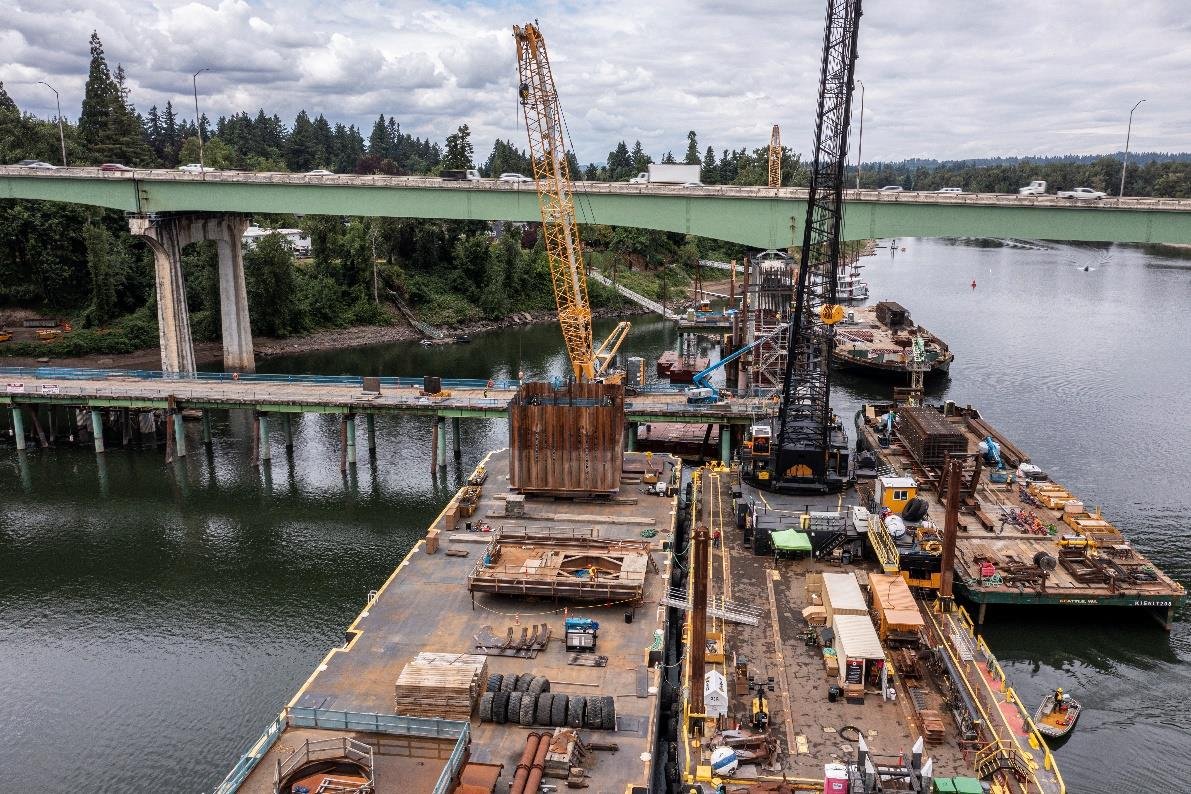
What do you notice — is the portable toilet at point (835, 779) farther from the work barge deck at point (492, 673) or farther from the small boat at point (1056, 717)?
the small boat at point (1056, 717)

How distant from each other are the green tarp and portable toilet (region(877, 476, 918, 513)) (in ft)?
21.9

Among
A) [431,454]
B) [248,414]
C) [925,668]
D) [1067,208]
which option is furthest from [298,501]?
[1067,208]

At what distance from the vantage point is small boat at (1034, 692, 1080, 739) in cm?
3634

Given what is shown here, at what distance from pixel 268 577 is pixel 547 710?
28.8 m

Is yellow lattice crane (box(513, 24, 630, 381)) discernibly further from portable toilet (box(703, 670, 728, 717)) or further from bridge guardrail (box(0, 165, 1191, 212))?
portable toilet (box(703, 670, 728, 717))

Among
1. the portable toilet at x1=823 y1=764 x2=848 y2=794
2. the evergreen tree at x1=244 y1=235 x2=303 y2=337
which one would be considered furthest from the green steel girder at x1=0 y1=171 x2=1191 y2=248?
the portable toilet at x1=823 y1=764 x2=848 y2=794

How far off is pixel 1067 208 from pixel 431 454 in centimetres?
5261

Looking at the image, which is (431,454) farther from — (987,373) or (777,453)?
(987,373)

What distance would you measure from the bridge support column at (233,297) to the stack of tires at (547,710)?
7664 centimetres

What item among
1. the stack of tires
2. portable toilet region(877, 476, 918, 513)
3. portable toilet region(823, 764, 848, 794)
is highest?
portable toilet region(877, 476, 918, 513)

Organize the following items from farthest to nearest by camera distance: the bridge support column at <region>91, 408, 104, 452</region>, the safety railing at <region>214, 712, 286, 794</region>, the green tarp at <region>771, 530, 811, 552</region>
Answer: the bridge support column at <region>91, 408, 104, 452</region> → the green tarp at <region>771, 530, 811, 552</region> → the safety railing at <region>214, 712, 286, 794</region>

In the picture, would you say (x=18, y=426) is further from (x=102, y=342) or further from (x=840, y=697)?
(x=840, y=697)

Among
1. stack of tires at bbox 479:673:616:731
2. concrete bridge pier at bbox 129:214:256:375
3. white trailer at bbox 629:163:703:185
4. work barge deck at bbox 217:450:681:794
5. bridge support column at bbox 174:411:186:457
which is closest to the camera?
work barge deck at bbox 217:450:681:794

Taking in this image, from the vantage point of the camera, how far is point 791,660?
114ft
